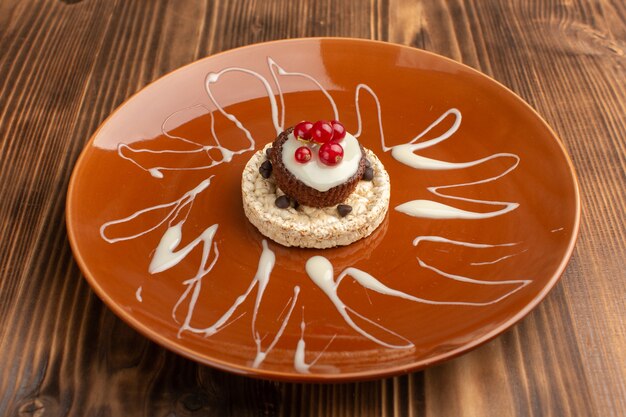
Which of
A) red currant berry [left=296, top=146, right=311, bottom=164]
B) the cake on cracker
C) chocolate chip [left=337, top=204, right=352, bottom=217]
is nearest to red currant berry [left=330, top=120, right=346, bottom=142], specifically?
the cake on cracker

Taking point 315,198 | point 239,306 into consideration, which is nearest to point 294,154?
point 315,198

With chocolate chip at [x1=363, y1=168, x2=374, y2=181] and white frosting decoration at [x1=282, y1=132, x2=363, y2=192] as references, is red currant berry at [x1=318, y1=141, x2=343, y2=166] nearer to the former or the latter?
white frosting decoration at [x1=282, y1=132, x2=363, y2=192]

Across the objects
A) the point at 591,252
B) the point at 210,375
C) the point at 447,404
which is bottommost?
the point at 210,375

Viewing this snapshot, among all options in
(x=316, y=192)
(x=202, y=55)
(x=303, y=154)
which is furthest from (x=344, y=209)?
(x=202, y=55)

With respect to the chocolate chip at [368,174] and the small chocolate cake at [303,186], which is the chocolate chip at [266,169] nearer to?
the small chocolate cake at [303,186]

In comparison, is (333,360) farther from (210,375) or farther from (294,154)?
(294,154)
